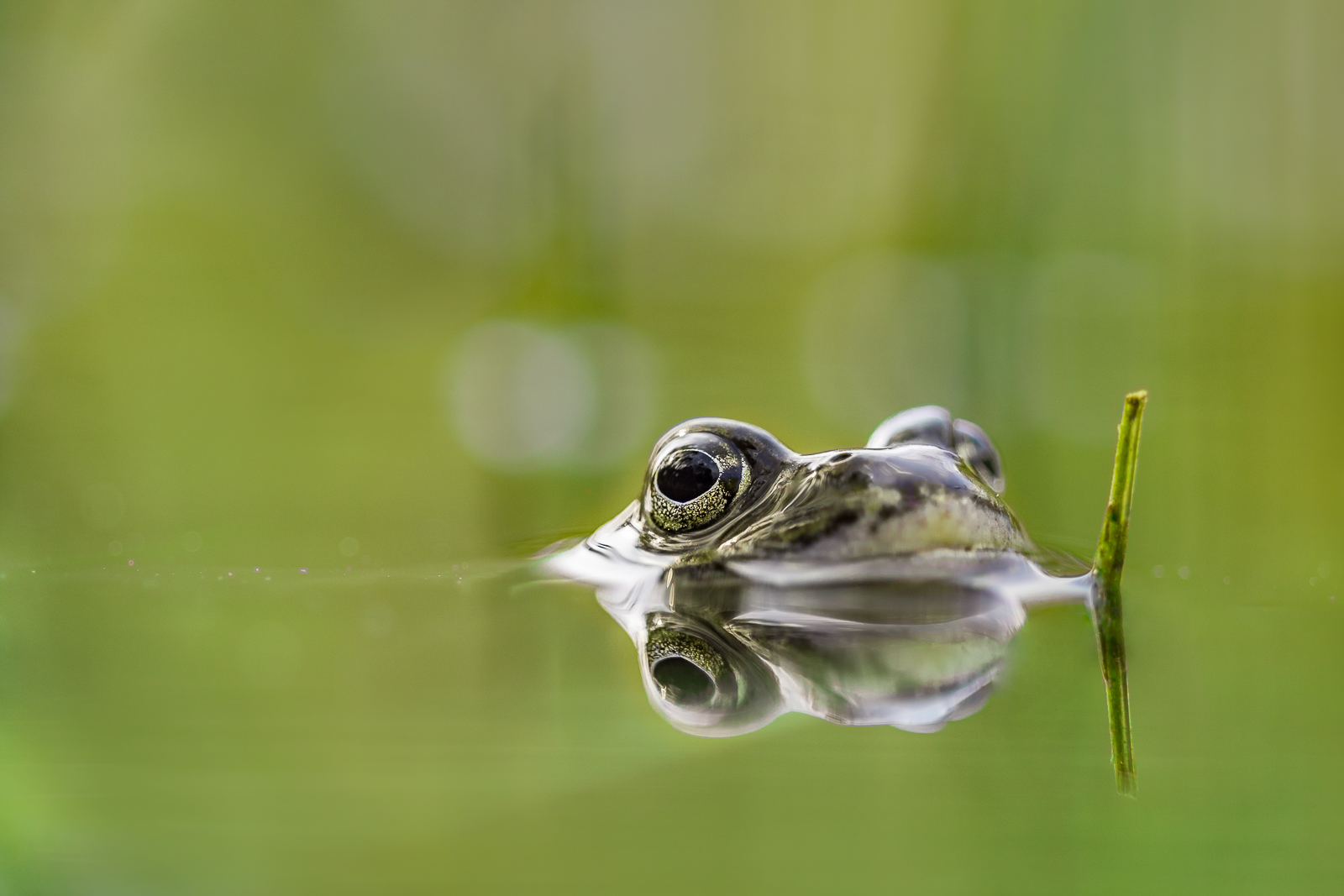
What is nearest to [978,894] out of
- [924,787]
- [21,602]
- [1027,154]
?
[924,787]

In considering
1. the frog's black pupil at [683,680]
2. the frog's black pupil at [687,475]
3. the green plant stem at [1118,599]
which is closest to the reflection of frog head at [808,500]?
the frog's black pupil at [687,475]

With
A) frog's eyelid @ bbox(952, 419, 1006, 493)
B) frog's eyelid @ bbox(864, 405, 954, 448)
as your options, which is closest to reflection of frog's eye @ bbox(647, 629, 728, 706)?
frog's eyelid @ bbox(864, 405, 954, 448)

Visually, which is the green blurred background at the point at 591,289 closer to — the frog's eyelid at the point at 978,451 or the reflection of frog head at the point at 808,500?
the reflection of frog head at the point at 808,500

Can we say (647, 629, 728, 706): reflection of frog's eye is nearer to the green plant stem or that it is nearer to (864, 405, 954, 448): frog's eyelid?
the green plant stem

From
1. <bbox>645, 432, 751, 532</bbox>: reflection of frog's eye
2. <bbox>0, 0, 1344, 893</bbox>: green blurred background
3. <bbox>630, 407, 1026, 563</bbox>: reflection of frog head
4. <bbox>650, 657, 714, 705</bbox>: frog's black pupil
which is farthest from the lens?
<bbox>0, 0, 1344, 893</bbox>: green blurred background

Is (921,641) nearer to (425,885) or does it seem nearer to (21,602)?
(425,885)

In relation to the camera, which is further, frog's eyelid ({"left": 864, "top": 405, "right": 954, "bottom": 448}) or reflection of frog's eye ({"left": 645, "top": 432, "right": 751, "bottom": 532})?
frog's eyelid ({"left": 864, "top": 405, "right": 954, "bottom": 448})
